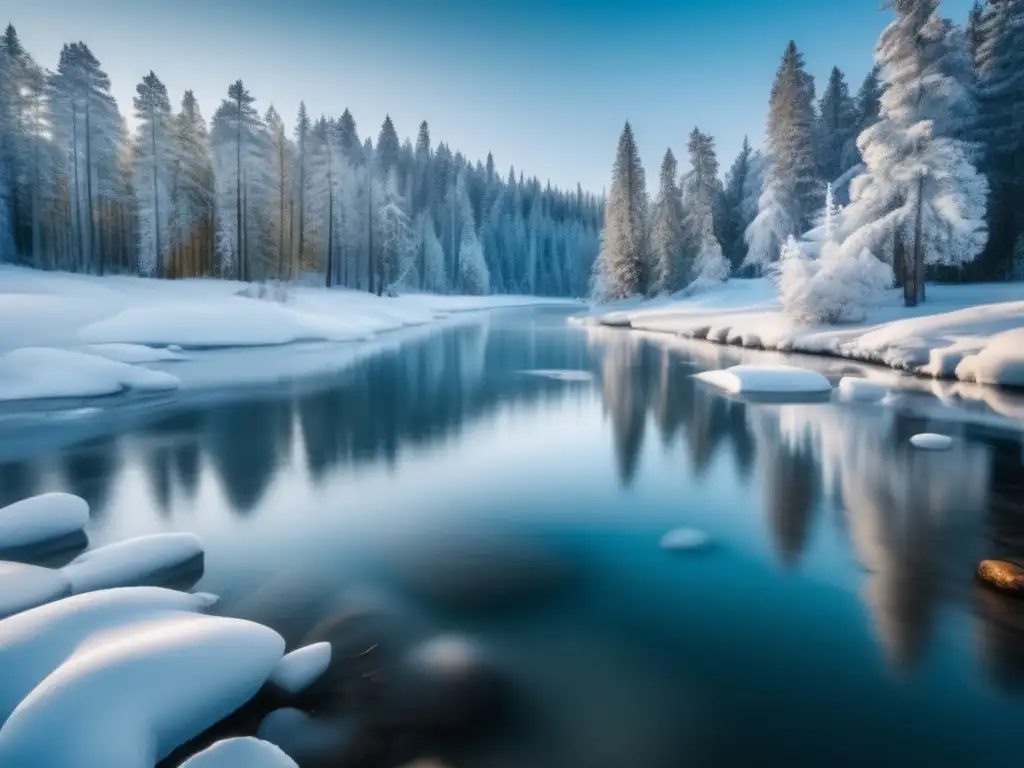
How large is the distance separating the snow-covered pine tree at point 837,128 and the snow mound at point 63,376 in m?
47.2

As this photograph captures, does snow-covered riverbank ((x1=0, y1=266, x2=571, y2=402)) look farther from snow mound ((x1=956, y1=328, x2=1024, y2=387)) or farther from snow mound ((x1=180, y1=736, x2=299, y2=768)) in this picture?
snow mound ((x1=956, y1=328, x2=1024, y2=387))

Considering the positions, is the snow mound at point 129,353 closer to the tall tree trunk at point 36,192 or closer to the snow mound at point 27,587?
the snow mound at point 27,587

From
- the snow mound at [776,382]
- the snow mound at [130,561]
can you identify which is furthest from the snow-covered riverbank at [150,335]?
the snow mound at [776,382]

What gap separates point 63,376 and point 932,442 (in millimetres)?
18130

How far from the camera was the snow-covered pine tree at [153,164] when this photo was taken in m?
42.7

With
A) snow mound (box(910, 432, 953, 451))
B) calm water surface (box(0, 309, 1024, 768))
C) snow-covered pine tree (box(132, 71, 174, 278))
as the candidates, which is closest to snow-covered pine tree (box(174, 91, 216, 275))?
snow-covered pine tree (box(132, 71, 174, 278))

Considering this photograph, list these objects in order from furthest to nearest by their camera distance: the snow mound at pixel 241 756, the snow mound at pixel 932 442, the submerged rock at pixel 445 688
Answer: the snow mound at pixel 932 442
the submerged rock at pixel 445 688
the snow mound at pixel 241 756

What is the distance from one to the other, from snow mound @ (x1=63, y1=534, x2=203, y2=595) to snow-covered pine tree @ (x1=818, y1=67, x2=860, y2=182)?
168ft

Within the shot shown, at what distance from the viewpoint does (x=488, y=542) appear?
6.98 meters

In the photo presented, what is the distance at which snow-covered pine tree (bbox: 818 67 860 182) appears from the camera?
4784 centimetres

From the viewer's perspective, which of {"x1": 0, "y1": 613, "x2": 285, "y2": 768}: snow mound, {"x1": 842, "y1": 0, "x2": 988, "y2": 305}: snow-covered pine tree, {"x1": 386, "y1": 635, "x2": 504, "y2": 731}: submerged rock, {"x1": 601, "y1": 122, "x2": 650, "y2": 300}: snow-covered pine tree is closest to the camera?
{"x1": 0, "y1": 613, "x2": 285, "y2": 768}: snow mound

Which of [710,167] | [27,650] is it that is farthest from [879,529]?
[710,167]

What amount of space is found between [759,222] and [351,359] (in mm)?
30776

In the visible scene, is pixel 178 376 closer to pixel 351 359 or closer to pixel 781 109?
pixel 351 359
